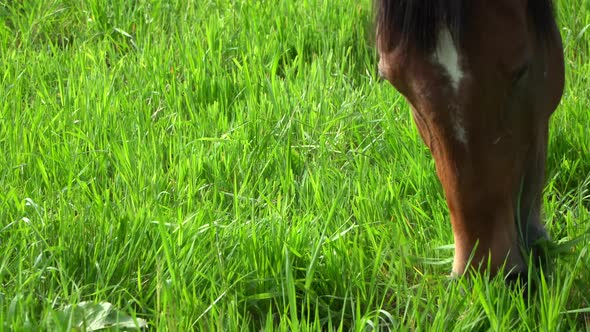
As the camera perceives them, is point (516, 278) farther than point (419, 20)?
Yes

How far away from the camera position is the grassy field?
213cm

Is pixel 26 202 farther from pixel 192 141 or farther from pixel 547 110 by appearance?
pixel 547 110

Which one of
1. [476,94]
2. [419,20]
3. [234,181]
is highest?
[419,20]

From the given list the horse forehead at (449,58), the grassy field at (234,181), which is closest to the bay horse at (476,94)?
the horse forehead at (449,58)

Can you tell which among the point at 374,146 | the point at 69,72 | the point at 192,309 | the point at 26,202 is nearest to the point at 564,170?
the point at 374,146

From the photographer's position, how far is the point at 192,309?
2.10 meters

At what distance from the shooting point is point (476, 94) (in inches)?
70.4

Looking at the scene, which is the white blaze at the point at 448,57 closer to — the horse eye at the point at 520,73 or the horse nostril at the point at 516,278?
the horse eye at the point at 520,73

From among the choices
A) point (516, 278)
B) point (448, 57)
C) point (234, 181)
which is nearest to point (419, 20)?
point (448, 57)

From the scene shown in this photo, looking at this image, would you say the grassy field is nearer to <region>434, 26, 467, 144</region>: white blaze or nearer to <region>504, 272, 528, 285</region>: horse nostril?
<region>504, 272, 528, 285</region>: horse nostril

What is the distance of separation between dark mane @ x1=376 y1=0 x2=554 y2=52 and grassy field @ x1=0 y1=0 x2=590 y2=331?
0.30 m

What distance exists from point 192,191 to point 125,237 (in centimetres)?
39

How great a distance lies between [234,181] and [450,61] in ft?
3.47

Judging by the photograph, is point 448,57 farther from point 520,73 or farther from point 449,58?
point 520,73
